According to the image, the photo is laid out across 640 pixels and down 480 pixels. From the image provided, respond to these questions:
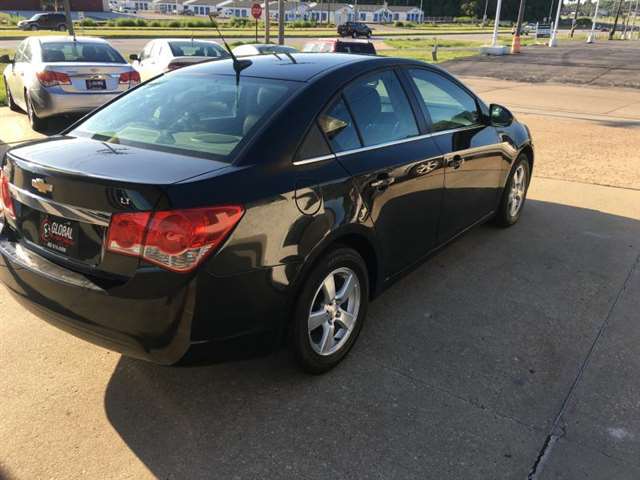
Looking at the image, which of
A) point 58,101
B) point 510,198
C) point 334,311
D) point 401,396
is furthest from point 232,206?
point 58,101

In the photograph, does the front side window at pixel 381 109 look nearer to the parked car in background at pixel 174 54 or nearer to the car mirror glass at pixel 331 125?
the car mirror glass at pixel 331 125

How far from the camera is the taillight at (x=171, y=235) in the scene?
7.64 ft

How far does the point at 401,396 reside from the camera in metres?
2.99

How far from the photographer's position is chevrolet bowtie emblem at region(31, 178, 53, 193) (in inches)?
101

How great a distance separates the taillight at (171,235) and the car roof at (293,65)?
1215mm

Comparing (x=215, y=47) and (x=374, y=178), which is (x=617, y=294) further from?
(x=215, y=47)

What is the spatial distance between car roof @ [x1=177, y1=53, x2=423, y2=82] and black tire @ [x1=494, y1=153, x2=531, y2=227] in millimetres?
1905

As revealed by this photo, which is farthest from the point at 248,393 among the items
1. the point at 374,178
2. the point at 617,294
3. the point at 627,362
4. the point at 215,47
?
the point at 215,47

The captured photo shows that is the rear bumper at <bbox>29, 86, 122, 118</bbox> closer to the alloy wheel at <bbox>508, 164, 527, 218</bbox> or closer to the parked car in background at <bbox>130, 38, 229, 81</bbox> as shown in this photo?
the parked car in background at <bbox>130, 38, 229, 81</bbox>

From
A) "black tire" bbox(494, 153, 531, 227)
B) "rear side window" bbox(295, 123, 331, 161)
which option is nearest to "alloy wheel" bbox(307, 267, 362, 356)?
"rear side window" bbox(295, 123, 331, 161)

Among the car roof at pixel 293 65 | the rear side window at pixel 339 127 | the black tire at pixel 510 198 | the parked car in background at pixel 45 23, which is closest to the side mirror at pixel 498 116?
the black tire at pixel 510 198

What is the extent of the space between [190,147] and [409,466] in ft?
5.97

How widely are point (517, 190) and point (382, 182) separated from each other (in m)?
2.79

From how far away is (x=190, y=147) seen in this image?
284cm
